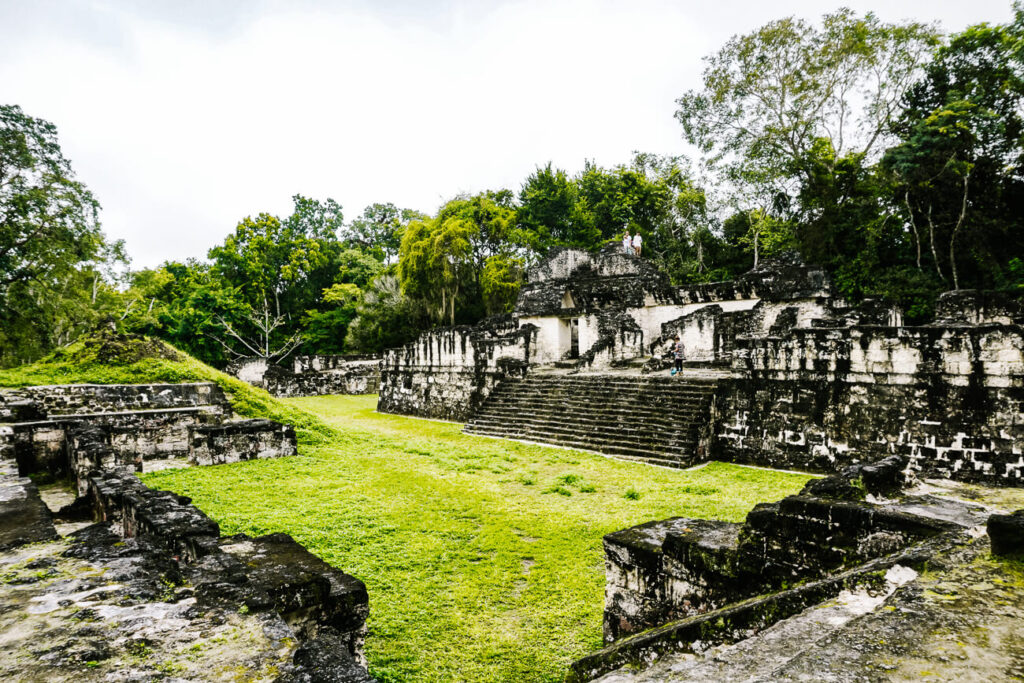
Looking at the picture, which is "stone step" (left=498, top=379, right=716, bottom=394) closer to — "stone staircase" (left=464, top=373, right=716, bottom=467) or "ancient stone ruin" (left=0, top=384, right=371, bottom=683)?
"stone staircase" (left=464, top=373, right=716, bottom=467)

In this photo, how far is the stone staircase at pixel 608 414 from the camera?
8602 mm

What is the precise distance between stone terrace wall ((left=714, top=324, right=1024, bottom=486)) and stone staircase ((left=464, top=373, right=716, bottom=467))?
2.39 feet

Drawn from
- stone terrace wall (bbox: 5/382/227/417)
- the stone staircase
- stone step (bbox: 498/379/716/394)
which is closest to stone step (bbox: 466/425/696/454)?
the stone staircase

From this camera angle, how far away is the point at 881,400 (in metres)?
7.07

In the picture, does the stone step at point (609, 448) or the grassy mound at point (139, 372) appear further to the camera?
the grassy mound at point (139, 372)

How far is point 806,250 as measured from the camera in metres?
19.3

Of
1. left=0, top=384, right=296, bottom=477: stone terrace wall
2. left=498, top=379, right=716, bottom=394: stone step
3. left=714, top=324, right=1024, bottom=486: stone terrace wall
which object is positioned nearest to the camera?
left=714, top=324, right=1024, bottom=486: stone terrace wall

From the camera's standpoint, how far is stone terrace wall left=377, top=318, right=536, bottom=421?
44.3 ft

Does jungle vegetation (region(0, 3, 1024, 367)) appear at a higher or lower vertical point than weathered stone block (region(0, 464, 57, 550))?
higher

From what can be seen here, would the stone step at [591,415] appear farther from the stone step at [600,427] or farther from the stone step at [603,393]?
the stone step at [603,393]

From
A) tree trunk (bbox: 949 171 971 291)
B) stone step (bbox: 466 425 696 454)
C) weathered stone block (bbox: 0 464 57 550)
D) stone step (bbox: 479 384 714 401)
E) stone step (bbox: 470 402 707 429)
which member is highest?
tree trunk (bbox: 949 171 971 291)

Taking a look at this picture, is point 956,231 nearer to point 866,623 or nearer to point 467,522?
point 467,522

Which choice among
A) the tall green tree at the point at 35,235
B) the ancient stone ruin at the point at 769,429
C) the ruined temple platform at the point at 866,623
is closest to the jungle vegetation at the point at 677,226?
the tall green tree at the point at 35,235

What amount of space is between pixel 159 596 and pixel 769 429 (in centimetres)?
796
